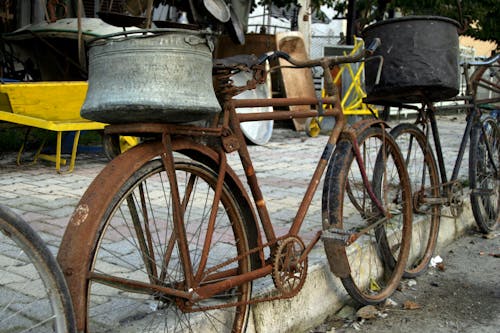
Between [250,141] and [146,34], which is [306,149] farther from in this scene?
[146,34]

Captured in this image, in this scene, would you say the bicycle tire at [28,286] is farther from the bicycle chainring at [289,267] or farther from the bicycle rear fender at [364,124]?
the bicycle rear fender at [364,124]

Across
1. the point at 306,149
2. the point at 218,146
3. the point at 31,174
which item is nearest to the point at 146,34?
the point at 218,146

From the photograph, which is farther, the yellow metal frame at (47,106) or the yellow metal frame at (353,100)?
the yellow metal frame at (353,100)

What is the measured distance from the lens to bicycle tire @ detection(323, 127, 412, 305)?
3.07 metres

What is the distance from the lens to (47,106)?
20.7 ft

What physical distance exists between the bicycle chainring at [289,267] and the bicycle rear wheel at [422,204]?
141 centimetres

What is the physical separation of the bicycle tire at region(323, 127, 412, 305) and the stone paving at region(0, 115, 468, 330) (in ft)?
0.90

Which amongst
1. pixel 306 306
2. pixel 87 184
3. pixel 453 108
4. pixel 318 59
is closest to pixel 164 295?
pixel 306 306

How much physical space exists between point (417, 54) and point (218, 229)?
1.66 meters

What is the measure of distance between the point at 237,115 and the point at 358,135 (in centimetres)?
101

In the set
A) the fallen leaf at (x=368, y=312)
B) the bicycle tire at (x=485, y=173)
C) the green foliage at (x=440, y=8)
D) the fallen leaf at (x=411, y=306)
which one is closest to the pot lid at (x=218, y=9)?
the fallen leaf at (x=368, y=312)

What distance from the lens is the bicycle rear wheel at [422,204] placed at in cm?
405

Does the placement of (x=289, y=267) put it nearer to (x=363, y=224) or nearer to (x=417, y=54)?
(x=363, y=224)

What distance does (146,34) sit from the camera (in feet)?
6.56
